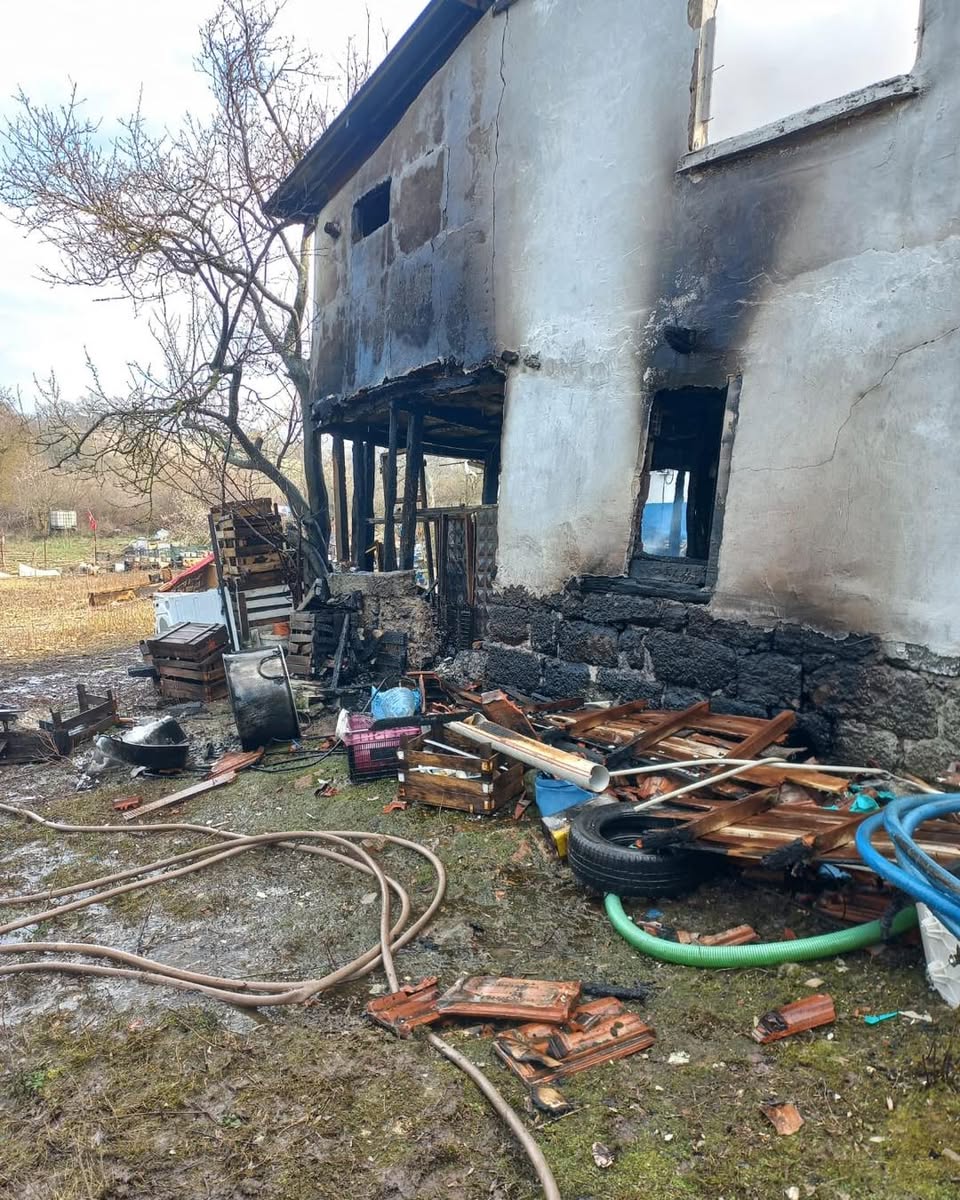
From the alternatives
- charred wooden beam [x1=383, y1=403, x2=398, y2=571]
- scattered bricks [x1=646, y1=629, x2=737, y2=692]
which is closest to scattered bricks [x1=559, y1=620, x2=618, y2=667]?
scattered bricks [x1=646, y1=629, x2=737, y2=692]

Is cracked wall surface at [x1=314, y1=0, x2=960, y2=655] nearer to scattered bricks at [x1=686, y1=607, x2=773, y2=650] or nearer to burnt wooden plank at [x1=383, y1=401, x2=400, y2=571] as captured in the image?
scattered bricks at [x1=686, y1=607, x2=773, y2=650]

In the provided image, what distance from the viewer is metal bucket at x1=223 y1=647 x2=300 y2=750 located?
643 cm

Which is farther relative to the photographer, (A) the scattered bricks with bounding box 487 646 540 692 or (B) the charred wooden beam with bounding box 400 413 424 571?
(B) the charred wooden beam with bounding box 400 413 424 571

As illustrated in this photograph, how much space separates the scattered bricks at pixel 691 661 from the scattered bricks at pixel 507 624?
1470 millimetres

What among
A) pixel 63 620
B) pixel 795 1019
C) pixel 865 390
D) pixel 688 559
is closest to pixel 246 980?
pixel 795 1019

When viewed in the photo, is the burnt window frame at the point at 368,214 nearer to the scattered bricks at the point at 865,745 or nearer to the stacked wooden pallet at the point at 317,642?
the stacked wooden pallet at the point at 317,642

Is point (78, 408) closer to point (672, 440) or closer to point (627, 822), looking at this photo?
point (672, 440)

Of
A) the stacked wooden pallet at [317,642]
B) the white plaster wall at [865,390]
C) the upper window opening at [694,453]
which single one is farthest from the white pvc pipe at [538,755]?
the stacked wooden pallet at [317,642]

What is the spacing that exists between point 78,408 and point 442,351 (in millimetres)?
7572

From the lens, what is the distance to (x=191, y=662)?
28.0 feet

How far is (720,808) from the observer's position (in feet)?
11.3

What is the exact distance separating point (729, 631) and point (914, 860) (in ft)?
8.14

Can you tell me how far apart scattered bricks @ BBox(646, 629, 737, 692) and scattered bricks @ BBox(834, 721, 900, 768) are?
31.8 inches

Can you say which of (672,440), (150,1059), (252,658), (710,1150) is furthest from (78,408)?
(710,1150)
